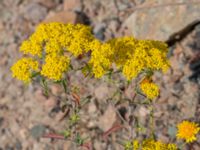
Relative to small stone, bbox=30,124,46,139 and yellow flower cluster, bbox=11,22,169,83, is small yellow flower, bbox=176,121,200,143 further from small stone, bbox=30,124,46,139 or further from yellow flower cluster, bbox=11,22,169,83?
small stone, bbox=30,124,46,139

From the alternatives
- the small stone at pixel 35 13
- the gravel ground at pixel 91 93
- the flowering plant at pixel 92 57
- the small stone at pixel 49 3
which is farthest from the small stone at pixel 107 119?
the small stone at pixel 49 3

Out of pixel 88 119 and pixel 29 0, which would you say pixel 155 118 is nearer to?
pixel 88 119

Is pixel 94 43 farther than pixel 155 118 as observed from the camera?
No

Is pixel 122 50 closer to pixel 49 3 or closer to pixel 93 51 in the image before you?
pixel 93 51

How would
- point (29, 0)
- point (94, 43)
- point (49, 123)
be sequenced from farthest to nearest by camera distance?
point (29, 0), point (49, 123), point (94, 43)

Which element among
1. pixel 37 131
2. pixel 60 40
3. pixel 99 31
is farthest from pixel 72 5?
pixel 60 40

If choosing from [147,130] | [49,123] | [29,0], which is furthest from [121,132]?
[29,0]
